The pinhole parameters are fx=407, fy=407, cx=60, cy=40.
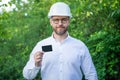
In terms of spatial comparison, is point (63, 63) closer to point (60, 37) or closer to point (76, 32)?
point (60, 37)

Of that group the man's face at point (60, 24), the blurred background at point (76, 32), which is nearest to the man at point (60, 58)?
the man's face at point (60, 24)

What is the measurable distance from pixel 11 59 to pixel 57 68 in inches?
263

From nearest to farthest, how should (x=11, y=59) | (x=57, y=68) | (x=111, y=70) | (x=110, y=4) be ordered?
1. (x=57, y=68)
2. (x=111, y=70)
3. (x=110, y=4)
4. (x=11, y=59)

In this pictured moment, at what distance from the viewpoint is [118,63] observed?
797cm

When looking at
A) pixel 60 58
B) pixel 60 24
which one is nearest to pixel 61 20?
pixel 60 24

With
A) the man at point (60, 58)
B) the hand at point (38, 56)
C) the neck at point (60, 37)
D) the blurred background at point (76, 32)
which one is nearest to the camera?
the hand at point (38, 56)

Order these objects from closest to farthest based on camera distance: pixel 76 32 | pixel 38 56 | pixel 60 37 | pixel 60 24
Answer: pixel 38 56, pixel 60 24, pixel 60 37, pixel 76 32

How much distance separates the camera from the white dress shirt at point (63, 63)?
434 cm

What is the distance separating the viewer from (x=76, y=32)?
9703mm

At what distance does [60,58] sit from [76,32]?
5371 mm

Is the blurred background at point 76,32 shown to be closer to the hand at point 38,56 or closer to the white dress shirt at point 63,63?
the white dress shirt at point 63,63

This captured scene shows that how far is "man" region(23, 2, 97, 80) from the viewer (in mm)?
4344

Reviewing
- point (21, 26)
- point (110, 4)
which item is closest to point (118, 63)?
point (110, 4)

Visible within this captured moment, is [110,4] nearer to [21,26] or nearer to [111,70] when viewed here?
[111,70]
